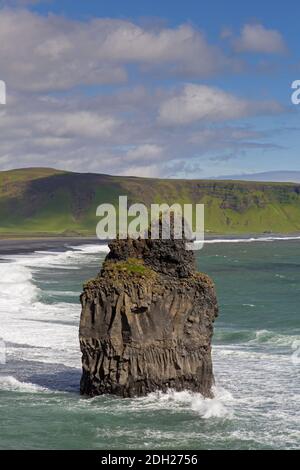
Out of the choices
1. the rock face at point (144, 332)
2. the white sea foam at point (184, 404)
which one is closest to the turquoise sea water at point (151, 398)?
the white sea foam at point (184, 404)

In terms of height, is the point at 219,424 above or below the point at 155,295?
below

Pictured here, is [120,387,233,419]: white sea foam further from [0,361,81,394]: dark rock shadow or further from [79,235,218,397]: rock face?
[0,361,81,394]: dark rock shadow

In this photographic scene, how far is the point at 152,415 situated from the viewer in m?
27.4

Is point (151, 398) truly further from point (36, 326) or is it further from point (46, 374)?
point (36, 326)

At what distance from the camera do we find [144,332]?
96.7 feet

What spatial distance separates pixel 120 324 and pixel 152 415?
3834mm

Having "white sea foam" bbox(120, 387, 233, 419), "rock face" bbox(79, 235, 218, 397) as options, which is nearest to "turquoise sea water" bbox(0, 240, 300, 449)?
"white sea foam" bbox(120, 387, 233, 419)

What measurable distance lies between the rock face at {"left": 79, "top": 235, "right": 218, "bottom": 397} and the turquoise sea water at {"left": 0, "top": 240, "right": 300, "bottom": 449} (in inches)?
26.6

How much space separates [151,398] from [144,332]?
2.52 metres

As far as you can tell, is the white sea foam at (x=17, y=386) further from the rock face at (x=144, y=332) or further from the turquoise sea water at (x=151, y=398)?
the rock face at (x=144, y=332)

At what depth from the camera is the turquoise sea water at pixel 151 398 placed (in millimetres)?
25359
